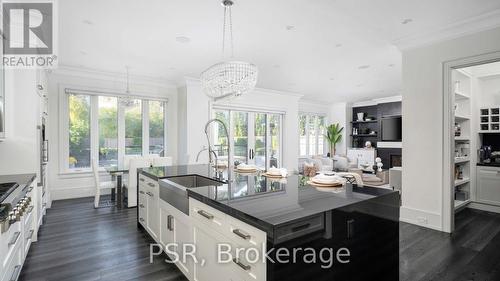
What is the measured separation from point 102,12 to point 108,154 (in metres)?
A: 3.67

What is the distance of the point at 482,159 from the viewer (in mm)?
4574

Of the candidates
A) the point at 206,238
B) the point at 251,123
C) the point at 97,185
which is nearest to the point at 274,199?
the point at 206,238

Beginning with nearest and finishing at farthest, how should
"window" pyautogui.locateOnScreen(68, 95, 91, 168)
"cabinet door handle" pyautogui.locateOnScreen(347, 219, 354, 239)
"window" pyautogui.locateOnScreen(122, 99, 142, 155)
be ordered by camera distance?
"cabinet door handle" pyautogui.locateOnScreen(347, 219, 354, 239) → "window" pyautogui.locateOnScreen(68, 95, 91, 168) → "window" pyautogui.locateOnScreen(122, 99, 142, 155)

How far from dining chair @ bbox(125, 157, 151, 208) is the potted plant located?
7145mm

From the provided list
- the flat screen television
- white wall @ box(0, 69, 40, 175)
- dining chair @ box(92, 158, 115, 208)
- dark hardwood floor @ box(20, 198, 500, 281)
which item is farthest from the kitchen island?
the flat screen television

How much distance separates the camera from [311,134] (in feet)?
31.7

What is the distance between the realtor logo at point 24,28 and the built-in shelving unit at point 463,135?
624 cm

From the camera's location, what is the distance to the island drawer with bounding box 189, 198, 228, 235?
156cm

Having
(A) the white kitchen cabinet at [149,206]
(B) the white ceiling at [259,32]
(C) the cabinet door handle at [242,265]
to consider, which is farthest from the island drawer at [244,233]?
(B) the white ceiling at [259,32]

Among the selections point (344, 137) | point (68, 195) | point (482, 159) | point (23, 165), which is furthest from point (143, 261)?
point (344, 137)

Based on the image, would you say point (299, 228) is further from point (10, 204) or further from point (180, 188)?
point (10, 204)

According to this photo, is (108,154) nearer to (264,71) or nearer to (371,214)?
(264,71)

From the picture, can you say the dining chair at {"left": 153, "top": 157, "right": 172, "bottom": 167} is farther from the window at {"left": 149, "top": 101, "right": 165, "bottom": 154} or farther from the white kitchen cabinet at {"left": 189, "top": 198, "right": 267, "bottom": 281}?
the white kitchen cabinet at {"left": 189, "top": 198, "right": 267, "bottom": 281}

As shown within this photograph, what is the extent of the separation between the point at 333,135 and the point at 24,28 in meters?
8.96
